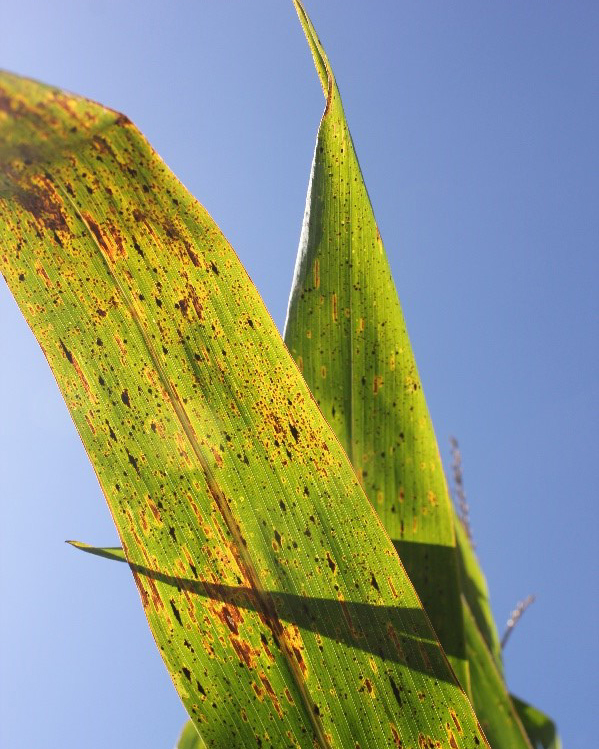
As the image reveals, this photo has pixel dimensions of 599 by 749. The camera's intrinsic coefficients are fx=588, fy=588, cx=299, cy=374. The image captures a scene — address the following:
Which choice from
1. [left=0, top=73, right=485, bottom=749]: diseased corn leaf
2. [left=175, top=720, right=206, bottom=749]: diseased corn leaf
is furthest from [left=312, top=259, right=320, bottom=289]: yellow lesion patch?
[left=175, top=720, right=206, bottom=749]: diseased corn leaf

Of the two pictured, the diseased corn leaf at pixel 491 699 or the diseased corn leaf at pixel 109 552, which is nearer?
the diseased corn leaf at pixel 109 552

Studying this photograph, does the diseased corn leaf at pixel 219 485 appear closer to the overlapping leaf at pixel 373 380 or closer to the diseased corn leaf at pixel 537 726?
the overlapping leaf at pixel 373 380

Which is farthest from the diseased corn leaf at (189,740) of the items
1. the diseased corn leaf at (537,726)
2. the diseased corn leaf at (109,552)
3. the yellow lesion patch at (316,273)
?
the yellow lesion patch at (316,273)

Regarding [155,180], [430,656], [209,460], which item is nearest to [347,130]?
[155,180]

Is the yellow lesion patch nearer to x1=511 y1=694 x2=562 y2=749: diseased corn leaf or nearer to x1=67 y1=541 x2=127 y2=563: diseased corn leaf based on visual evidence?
x1=67 y1=541 x2=127 y2=563: diseased corn leaf

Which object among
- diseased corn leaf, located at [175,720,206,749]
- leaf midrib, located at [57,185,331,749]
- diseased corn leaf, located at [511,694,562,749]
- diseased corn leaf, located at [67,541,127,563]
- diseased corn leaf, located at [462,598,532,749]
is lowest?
diseased corn leaf, located at [175,720,206,749]

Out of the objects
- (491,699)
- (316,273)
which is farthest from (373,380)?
(491,699)
